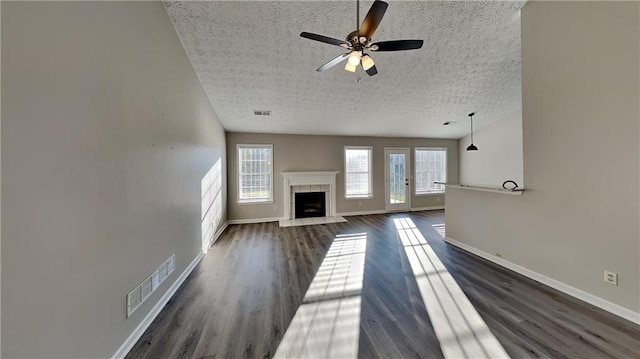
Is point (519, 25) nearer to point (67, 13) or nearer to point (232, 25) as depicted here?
point (232, 25)

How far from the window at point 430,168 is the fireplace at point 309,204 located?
10.7ft

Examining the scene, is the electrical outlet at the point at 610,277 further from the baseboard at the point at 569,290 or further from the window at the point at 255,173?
the window at the point at 255,173

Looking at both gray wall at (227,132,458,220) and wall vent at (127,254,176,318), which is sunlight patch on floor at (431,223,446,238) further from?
wall vent at (127,254,176,318)

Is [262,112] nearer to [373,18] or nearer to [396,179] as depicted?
[373,18]

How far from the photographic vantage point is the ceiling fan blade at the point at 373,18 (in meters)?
1.62

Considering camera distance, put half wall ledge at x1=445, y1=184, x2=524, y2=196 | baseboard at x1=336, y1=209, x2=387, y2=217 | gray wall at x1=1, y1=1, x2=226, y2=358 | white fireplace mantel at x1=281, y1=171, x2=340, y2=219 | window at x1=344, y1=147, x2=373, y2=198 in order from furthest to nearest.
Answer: window at x1=344, y1=147, x2=373, y2=198
baseboard at x1=336, y1=209, x2=387, y2=217
white fireplace mantel at x1=281, y1=171, x2=340, y2=219
half wall ledge at x1=445, y1=184, x2=524, y2=196
gray wall at x1=1, y1=1, x2=226, y2=358

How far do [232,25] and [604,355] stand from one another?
172 inches

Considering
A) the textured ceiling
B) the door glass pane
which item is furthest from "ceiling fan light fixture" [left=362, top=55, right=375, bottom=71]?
the door glass pane

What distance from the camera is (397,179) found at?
716 cm

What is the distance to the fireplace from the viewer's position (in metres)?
6.34

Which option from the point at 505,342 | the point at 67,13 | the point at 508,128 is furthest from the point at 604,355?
the point at 508,128

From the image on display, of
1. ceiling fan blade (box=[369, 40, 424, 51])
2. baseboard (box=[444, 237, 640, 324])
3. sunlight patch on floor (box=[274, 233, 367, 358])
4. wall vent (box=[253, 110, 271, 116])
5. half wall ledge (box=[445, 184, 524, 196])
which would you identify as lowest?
sunlight patch on floor (box=[274, 233, 367, 358])

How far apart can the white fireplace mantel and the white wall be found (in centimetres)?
408

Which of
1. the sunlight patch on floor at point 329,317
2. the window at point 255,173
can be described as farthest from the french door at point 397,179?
the sunlight patch on floor at point 329,317
